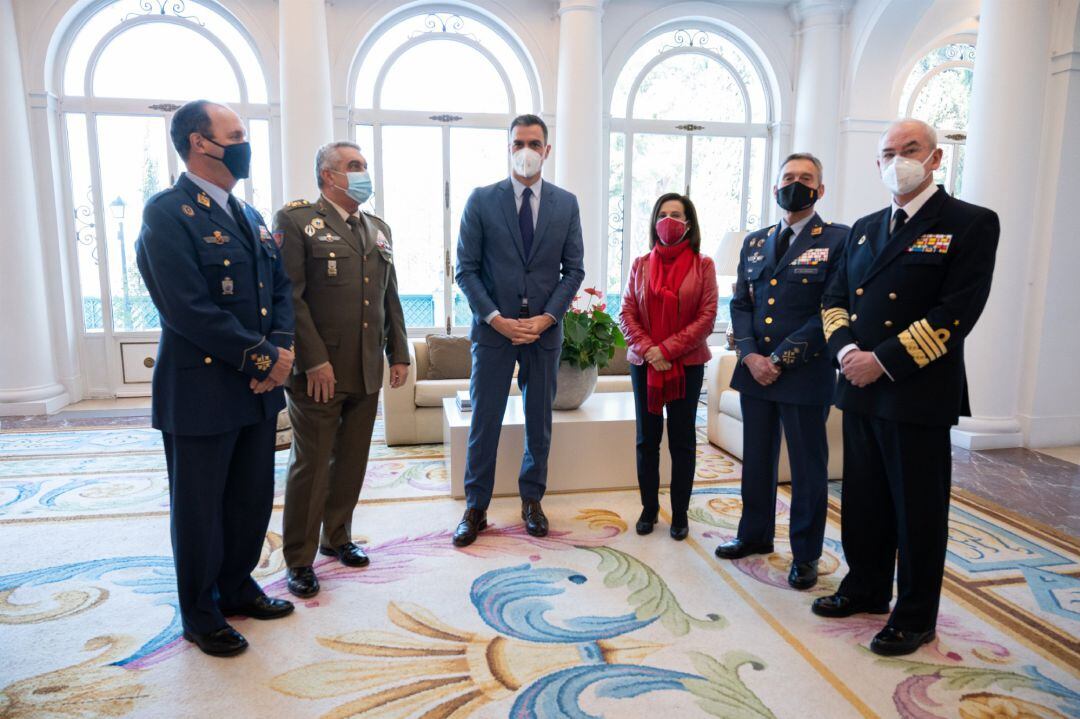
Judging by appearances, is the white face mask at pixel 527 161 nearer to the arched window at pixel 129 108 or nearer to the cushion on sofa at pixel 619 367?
the cushion on sofa at pixel 619 367

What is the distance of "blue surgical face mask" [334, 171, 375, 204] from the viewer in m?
2.50

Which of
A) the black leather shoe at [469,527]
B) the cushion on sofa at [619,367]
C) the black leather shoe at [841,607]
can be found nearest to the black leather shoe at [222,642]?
the black leather shoe at [469,527]

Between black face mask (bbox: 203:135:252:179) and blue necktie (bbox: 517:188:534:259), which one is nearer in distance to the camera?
black face mask (bbox: 203:135:252:179)

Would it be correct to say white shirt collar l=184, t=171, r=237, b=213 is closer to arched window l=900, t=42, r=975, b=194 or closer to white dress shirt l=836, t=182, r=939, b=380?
white dress shirt l=836, t=182, r=939, b=380

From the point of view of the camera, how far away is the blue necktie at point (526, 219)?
297cm

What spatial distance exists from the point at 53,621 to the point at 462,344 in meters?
2.97

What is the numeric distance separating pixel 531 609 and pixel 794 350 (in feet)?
4.33

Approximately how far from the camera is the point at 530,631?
2.24m

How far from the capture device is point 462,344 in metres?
4.87

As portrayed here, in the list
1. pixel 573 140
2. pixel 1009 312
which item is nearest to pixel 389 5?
pixel 573 140

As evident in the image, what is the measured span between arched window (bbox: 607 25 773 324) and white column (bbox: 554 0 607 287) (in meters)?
0.78

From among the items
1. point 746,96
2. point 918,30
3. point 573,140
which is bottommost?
point 573,140

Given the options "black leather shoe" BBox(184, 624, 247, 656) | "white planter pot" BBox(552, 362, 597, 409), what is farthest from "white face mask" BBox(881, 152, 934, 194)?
"black leather shoe" BBox(184, 624, 247, 656)

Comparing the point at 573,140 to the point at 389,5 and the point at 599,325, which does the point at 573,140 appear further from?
the point at 599,325
